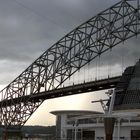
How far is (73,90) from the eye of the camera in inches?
3841

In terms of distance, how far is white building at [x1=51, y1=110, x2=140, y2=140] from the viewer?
→ 69169 mm

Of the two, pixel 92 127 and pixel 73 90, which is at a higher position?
pixel 73 90

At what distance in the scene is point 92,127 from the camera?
80.4 m

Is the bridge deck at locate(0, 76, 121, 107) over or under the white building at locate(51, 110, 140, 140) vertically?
over

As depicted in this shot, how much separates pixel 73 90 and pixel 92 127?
18.4m

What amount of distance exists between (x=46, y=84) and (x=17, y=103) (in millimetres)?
15694

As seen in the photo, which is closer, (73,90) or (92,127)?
(92,127)

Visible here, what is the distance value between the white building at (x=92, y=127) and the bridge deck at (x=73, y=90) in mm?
4406

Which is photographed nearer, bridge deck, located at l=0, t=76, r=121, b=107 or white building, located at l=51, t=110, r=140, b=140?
white building, located at l=51, t=110, r=140, b=140

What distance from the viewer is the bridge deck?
290 ft

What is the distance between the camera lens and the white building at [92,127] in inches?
2723

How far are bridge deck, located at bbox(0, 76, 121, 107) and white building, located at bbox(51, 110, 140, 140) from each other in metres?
4.41

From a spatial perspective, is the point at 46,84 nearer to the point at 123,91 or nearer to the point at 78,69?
the point at 78,69

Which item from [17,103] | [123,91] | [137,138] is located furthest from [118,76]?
[17,103]
